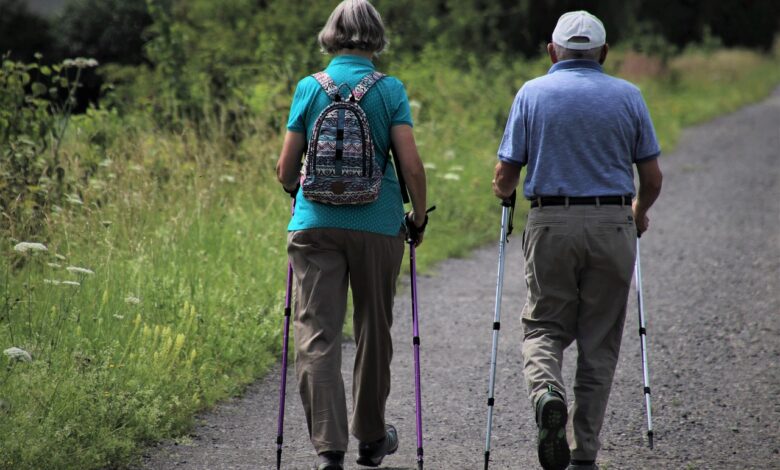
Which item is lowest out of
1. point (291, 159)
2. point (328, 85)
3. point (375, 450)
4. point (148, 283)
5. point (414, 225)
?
point (375, 450)

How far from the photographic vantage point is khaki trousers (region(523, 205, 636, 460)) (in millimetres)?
4648

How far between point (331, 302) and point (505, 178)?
2.95ft

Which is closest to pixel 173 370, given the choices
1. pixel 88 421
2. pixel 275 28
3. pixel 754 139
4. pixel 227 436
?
pixel 227 436

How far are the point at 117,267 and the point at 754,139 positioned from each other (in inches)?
593

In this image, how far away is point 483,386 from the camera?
6551 millimetres

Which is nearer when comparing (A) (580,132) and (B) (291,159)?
(A) (580,132)

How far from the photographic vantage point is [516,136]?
4688 millimetres

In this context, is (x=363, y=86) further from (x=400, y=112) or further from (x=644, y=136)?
(x=644, y=136)

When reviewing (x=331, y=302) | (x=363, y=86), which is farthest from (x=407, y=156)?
(x=331, y=302)

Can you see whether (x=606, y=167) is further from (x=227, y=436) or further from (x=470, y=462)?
(x=227, y=436)

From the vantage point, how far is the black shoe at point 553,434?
4.41 metres

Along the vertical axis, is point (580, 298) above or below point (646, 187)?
below

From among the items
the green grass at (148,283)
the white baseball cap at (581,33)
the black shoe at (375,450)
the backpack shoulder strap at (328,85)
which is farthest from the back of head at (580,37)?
the green grass at (148,283)

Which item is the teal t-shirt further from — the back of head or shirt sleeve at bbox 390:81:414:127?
the back of head
